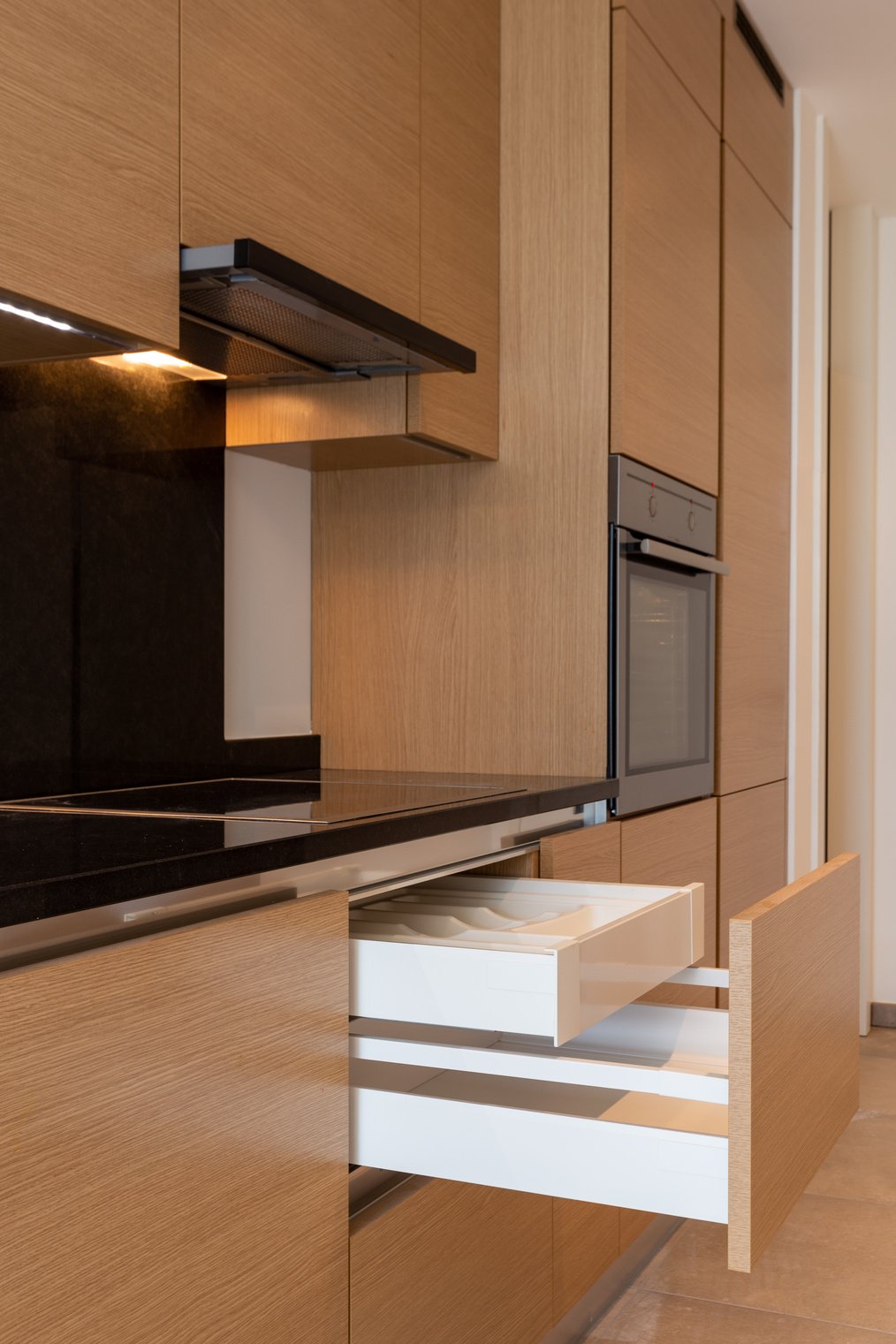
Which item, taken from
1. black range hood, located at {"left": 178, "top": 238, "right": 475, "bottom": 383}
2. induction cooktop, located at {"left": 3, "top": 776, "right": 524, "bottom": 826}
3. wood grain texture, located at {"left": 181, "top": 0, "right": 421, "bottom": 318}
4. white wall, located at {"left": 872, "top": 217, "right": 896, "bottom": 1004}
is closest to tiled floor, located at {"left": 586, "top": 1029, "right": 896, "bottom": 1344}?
induction cooktop, located at {"left": 3, "top": 776, "right": 524, "bottom": 826}

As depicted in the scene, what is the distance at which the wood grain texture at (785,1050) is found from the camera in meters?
1.21

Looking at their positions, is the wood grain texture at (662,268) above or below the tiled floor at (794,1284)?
above

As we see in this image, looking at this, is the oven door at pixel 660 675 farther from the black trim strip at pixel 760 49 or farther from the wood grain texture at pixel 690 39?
the black trim strip at pixel 760 49

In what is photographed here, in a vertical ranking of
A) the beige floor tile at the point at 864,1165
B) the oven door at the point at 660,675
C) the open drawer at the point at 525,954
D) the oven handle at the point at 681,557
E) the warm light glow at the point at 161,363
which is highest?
the warm light glow at the point at 161,363

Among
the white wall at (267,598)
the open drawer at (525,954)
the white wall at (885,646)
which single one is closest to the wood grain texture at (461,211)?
the white wall at (267,598)

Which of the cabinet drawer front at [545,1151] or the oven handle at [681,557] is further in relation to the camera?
the oven handle at [681,557]

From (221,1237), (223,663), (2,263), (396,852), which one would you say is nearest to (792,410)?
(223,663)

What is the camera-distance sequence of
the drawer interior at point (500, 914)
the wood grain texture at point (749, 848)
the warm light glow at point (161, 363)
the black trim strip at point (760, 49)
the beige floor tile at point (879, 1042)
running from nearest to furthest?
the drawer interior at point (500, 914), the warm light glow at point (161, 363), the wood grain texture at point (749, 848), the black trim strip at point (760, 49), the beige floor tile at point (879, 1042)

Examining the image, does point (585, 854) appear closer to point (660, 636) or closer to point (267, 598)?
point (660, 636)

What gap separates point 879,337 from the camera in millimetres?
4484

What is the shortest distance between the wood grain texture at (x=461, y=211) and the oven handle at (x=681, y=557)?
328mm

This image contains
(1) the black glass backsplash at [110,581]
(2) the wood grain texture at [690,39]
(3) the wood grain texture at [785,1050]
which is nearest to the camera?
(3) the wood grain texture at [785,1050]

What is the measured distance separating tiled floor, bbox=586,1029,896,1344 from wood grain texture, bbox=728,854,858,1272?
0.81 m

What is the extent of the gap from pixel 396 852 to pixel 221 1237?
1.58 ft
